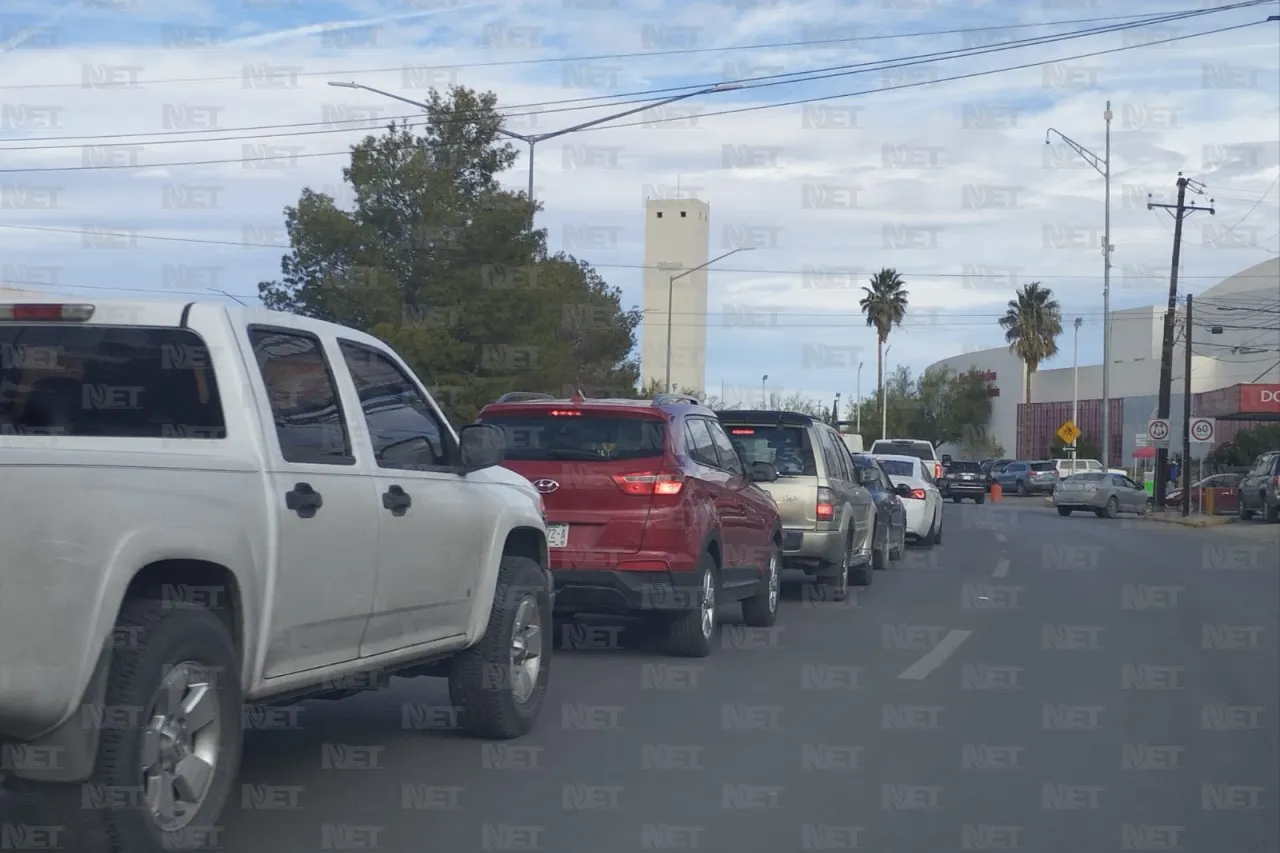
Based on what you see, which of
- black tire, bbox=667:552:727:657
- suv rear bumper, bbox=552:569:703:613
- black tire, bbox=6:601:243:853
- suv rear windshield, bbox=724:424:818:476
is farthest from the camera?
→ suv rear windshield, bbox=724:424:818:476

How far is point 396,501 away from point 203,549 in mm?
1579

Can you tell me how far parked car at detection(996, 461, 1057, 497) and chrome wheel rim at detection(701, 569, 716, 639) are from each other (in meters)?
57.2

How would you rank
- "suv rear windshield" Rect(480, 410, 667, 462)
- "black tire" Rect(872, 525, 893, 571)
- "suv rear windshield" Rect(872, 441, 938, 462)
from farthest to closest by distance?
"suv rear windshield" Rect(872, 441, 938, 462) → "black tire" Rect(872, 525, 893, 571) → "suv rear windshield" Rect(480, 410, 667, 462)

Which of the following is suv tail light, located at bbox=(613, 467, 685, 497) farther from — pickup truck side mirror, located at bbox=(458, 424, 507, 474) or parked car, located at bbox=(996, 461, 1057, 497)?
parked car, located at bbox=(996, 461, 1057, 497)

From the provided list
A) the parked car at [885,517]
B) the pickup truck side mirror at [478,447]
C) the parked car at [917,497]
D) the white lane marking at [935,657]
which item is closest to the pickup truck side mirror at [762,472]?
the white lane marking at [935,657]

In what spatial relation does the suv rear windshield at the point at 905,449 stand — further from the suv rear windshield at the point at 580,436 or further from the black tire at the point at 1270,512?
the suv rear windshield at the point at 580,436

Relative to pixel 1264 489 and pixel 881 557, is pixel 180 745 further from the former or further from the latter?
pixel 1264 489

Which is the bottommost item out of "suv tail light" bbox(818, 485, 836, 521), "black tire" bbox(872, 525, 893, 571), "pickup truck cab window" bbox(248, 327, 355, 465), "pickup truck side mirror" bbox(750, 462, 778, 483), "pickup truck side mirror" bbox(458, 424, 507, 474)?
"black tire" bbox(872, 525, 893, 571)

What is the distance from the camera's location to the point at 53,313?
5.73 meters

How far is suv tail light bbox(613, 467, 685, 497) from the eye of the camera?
34.2 ft

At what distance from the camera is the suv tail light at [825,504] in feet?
49.3

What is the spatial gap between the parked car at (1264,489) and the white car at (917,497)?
54.3ft

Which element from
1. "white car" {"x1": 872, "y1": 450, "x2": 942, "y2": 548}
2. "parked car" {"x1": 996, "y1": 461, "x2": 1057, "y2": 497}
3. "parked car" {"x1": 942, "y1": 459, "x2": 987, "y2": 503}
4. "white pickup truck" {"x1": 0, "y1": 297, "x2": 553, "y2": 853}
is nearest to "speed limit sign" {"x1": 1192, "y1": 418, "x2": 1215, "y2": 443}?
"parked car" {"x1": 942, "y1": 459, "x2": 987, "y2": 503}

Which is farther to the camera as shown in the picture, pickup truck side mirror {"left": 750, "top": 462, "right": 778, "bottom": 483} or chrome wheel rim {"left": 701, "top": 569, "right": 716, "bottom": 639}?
pickup truck side mirror {"left": 750, "top": 462, "right": 778, "bottom": 483}
